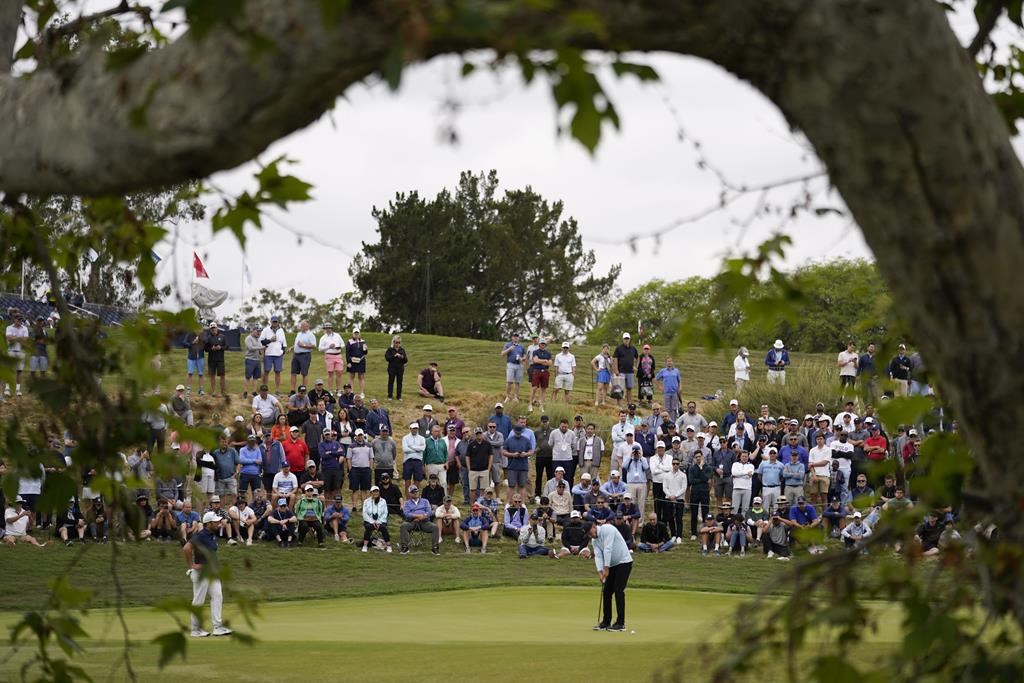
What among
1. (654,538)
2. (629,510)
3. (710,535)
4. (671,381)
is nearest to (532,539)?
(629,510)

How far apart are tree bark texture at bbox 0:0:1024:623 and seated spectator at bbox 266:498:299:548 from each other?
25.7 meters

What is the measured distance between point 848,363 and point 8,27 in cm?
2937

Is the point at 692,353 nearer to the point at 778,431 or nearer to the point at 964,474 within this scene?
Result: the point at 778,431

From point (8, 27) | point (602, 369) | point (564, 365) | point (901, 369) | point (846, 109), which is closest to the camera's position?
point (846, 109)

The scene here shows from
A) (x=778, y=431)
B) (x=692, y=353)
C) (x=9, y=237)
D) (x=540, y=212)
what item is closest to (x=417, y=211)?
(x=540, y=212)

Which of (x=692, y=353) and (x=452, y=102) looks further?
(x=692, y=353)

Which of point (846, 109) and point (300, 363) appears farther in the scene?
point (300, 363)

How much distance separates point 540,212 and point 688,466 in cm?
5831

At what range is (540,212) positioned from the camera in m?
86.7

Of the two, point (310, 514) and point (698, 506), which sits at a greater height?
point (698, 506)

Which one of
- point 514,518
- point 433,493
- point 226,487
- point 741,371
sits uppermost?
point 741,371

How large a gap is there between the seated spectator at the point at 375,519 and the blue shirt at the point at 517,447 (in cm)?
323

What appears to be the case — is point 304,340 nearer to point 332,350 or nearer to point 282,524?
point 332,350

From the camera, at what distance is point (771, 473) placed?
2872 centimetres
